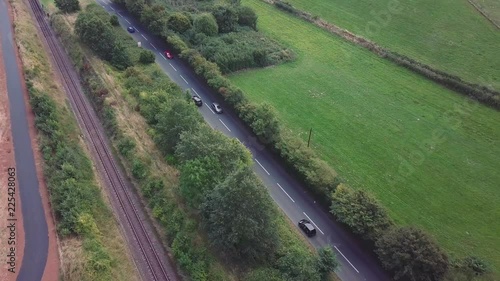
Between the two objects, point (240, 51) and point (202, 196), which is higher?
point (240, 51)

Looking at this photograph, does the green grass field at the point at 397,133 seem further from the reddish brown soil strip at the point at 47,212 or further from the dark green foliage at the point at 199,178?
the reddish brown soil strip at the point at 47,212

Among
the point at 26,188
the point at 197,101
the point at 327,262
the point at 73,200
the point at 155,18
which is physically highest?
the point at 155,18

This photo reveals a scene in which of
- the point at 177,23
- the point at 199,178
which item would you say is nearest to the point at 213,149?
the point at 199,178

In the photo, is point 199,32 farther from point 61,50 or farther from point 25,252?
point 25,252

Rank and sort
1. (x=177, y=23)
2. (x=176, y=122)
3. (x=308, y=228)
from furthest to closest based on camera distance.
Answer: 1. (x=177, y=23)
2. (x=176, y=122)
3. (x=308, y=228)

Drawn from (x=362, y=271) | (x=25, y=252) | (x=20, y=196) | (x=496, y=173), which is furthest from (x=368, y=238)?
(x=20, y=196)

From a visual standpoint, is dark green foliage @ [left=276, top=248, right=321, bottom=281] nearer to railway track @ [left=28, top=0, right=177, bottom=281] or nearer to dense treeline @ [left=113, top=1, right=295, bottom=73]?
railway track @ [left=28, top=0, right=177, bottom=281]

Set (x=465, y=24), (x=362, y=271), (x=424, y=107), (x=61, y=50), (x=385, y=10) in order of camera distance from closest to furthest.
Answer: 1. (x=362, y=271)
2. (x=424, y=107)
3. (x=61, y=50)
4. (x=465, y=24)
5. (x=385, y=10)

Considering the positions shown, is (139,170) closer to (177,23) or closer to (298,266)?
(298,266)
